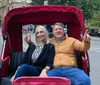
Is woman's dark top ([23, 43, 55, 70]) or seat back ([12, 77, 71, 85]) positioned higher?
woman's dark top ([23, 43, 55, 70])

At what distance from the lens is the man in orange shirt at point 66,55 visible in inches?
257

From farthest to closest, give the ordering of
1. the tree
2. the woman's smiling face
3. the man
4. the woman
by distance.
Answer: the tree
the woman's smiling face
the woman
the man

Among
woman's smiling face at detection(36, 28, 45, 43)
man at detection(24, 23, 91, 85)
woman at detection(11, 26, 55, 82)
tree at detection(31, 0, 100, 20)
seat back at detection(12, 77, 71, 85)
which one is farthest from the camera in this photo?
tree at detection(31, 0, 100, 20)

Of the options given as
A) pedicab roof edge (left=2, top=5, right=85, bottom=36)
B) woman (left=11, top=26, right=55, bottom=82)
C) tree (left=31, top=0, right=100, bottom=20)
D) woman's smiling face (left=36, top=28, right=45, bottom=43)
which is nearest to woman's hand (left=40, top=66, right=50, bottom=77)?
woman (left=11, top=26, right=55, bottom=82)

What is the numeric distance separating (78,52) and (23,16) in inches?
60.4

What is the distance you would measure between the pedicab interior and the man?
→ 332mm

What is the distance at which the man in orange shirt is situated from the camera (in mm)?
6516

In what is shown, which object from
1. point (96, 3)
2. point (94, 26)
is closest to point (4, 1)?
point (96, 3)

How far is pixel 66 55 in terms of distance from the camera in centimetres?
689

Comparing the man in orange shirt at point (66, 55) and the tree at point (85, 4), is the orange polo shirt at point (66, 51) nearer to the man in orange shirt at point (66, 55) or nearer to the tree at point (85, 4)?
the man in orange shirt at point (66, 55)

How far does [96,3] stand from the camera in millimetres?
65375

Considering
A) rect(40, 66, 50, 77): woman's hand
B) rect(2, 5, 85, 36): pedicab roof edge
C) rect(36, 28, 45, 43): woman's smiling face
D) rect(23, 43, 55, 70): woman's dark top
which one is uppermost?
rect(2, 5, 85, 36): pedicab roof edge

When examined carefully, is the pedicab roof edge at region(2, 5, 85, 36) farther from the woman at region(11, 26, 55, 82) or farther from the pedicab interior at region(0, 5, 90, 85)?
the woman at region(11, 26, 55, 82)

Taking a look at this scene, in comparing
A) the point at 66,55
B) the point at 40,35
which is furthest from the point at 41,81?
the point at 40,35
